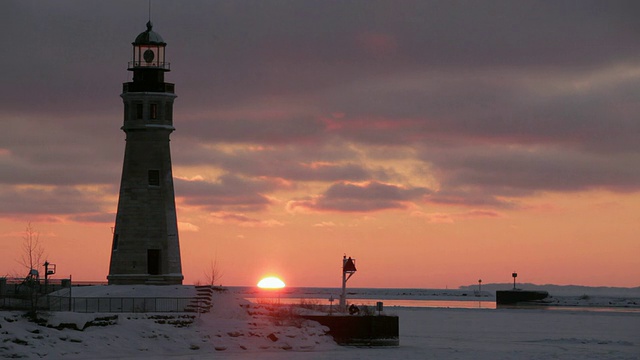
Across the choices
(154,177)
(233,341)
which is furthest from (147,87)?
(233,341)

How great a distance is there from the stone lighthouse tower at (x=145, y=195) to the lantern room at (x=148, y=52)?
1.26 m

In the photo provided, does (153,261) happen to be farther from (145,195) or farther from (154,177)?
(154,177)

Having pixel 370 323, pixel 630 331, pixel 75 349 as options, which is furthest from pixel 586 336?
pixel 75 349

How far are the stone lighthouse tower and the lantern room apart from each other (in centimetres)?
126

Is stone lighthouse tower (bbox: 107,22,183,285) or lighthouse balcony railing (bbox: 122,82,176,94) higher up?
lighthouse balcony railing (bbox: 122,82,176,94)

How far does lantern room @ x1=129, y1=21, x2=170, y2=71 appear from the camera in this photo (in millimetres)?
73750

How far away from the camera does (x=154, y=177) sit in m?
73.0

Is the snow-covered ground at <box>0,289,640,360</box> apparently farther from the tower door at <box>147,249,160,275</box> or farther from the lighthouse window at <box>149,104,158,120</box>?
the lighthouse window at <box>149,104,158,120</box>

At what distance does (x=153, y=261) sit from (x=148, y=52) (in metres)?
13.8

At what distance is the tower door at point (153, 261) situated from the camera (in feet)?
239

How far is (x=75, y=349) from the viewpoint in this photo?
5581 centimetres

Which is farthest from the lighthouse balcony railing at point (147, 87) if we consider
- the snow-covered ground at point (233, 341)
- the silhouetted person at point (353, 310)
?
the silhouetted person at point (353, 310)

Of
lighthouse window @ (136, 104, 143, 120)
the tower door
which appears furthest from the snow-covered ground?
lighthouse window @ (136, 104, 143, 120)

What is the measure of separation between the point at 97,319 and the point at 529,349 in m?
28.8
